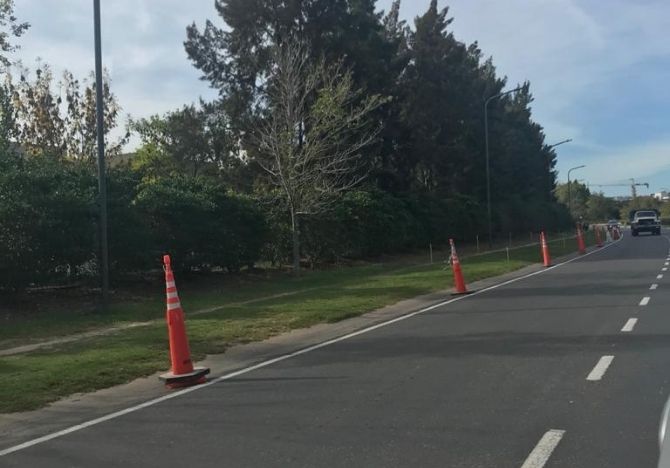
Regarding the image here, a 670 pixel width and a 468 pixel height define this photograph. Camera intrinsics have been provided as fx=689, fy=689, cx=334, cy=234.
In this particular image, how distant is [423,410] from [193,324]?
293 inches

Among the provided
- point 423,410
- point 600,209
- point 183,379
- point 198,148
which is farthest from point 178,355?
point 600,209

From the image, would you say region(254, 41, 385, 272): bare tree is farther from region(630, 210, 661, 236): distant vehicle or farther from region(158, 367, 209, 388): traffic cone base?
region(630, 210, 661, 236): distant vehicle

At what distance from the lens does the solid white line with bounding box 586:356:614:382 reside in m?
7.78

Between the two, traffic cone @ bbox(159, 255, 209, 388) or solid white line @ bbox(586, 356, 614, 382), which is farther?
traffic cone @ bbox(159, 255, 209, 388)

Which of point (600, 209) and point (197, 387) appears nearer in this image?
point (197, 387)

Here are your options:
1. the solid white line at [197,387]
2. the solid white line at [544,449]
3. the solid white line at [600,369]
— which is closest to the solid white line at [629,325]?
the solid white line at [600,369]

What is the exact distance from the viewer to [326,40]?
34312mm

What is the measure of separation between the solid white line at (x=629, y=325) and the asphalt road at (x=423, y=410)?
6 cm

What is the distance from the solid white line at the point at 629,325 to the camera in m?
11.1

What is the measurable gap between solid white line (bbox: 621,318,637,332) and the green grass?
5276 millimetres

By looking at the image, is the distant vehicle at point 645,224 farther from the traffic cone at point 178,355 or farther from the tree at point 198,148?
the traffic cone at point 178,355

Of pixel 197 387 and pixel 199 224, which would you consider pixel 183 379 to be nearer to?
pixel 197 387

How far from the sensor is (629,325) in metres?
11.6

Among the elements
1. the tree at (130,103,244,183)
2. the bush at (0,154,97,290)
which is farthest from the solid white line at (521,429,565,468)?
the tree at (130,103,244,183)
